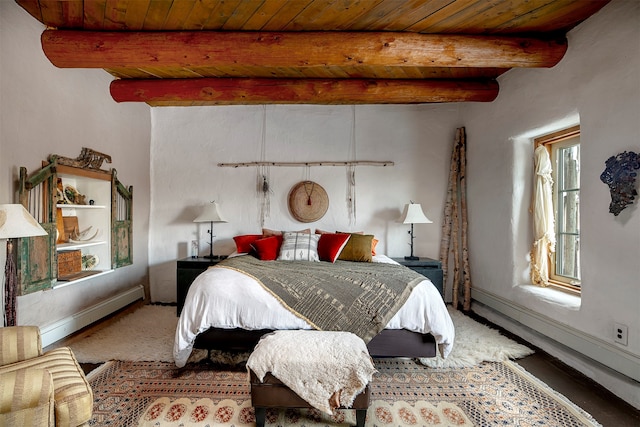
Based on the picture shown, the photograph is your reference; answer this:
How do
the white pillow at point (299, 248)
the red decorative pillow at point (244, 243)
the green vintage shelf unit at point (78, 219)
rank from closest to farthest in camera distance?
Answer: the green vintage shelf unit at point (78, 219)
the white pillow at point (299, 248)
the red decorative pillow at point (244, 243)

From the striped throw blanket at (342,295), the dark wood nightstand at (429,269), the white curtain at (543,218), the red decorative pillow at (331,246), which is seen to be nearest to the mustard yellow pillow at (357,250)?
the red decorative pillow at (331,246)

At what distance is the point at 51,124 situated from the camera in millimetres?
2697

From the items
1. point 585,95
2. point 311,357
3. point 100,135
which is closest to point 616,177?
point 585,95

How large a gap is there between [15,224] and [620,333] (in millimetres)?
4000

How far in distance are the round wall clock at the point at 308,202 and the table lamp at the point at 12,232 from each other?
2604 millimetres

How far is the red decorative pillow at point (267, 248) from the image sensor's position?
3.39 metres

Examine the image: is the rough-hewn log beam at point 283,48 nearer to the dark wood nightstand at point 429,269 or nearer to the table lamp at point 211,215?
the table lamp at point 211,215

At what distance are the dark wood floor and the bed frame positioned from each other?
2.75 feet

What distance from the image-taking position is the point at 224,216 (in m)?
4.23

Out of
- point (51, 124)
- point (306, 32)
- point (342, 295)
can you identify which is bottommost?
point (342, 295)

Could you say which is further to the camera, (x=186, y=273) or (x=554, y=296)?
(x=186, y=273)

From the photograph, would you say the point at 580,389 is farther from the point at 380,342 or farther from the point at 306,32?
the point at 306,32

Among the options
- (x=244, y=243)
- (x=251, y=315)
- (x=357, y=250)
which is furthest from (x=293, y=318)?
(x=244, y=243)

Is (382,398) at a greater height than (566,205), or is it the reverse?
(566,205)
